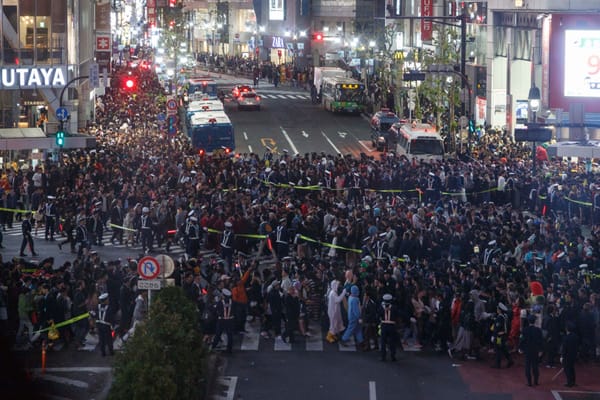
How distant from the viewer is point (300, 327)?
25.1 metres

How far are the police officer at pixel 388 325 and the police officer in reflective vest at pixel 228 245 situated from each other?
8189mm

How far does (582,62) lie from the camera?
160 feet

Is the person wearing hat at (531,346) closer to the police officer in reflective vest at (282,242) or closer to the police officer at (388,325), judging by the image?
the police officer at (388,325)

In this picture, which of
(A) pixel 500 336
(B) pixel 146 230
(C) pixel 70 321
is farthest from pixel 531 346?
(B) pixel 146 230

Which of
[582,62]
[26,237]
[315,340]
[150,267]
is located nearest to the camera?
[150,267]

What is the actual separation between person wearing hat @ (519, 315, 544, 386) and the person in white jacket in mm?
4220

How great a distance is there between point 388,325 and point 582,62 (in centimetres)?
2896

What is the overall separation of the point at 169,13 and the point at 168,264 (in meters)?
130

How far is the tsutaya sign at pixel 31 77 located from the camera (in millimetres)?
51438

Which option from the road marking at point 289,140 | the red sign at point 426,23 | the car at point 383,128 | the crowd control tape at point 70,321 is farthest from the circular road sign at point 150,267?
the red sign at point 426,23

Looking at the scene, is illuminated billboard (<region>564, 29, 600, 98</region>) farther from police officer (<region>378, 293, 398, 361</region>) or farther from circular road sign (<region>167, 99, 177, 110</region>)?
police officer (<region>378, 293, 398, 361</region>)

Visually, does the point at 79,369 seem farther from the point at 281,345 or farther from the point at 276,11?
the point at 276,11

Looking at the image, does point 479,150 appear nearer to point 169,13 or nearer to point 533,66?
point 533,66

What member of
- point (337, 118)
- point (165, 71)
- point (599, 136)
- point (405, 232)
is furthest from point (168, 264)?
point (165, 71)
